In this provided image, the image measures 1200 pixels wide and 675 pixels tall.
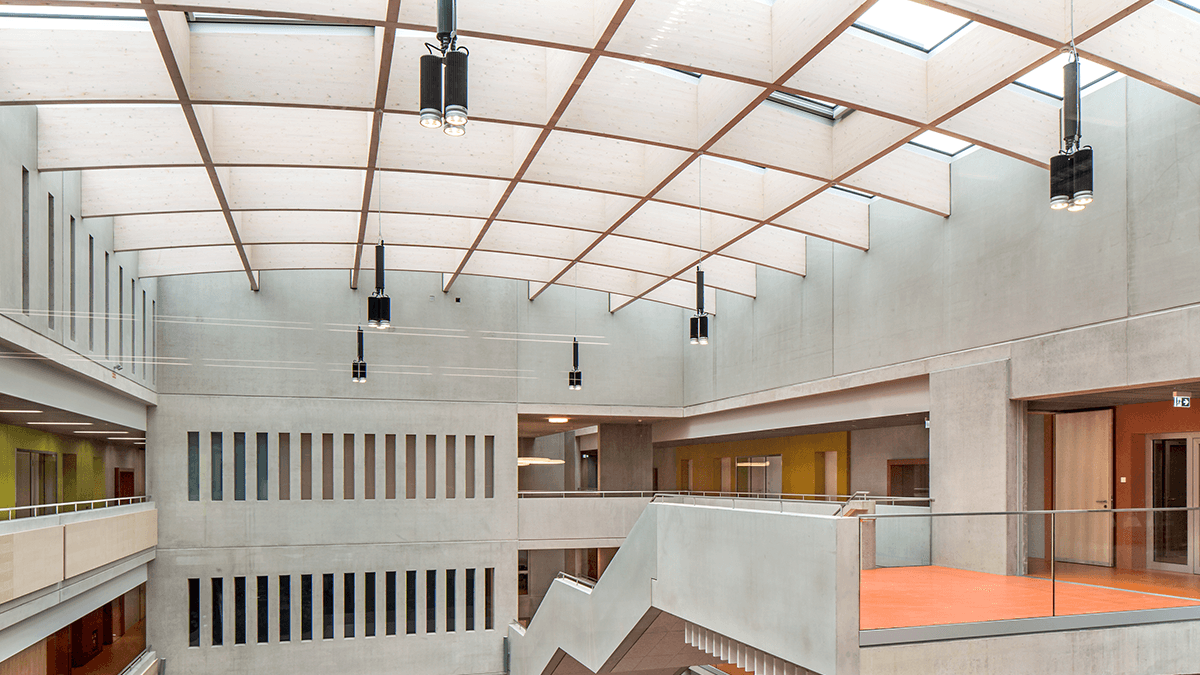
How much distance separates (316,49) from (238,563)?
17.7 m

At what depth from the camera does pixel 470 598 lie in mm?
27125

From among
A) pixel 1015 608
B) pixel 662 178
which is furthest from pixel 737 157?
pixel 1015 608

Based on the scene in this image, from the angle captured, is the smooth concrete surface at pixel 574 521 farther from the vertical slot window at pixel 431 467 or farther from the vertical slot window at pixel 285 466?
the vertical slot window at pixel 285 466

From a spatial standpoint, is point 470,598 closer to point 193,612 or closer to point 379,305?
point 193,612

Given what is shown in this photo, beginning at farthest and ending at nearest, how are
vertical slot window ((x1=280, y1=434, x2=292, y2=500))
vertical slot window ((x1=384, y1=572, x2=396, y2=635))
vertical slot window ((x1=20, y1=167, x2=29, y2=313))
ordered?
1. vertical slot window ((x1=384, y1=572, x2=396, y2=635))
2. vertical slot window ((x1=280, y1=434, x2=292, y2=500))
3. vertical slot window ((x1=20, y1=167, x2=29, y2=313))

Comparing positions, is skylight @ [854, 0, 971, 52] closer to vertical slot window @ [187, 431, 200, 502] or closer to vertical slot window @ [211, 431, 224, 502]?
vertical slot window @ [211, 431, 224, 502]

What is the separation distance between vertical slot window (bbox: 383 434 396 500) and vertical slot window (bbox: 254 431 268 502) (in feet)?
11.1

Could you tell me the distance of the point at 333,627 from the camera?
84.2 ft

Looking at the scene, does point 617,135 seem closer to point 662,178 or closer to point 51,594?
point 662,178

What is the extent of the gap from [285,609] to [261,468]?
4062 millimetres

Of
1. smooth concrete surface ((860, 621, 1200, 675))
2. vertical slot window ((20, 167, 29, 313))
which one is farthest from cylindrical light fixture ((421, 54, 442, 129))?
vertical slot window ((20, 167, 29, 313))

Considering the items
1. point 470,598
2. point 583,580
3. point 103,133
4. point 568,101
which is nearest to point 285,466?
point 470,598

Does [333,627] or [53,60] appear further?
[333,627]

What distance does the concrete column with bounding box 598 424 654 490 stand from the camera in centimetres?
3347
